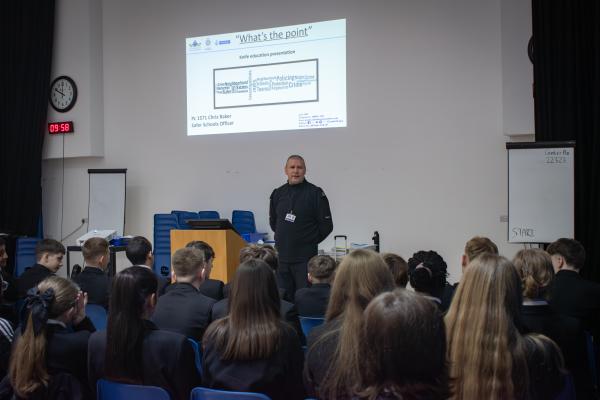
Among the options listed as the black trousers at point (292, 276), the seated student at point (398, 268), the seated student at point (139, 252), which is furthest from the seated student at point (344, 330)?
the black trousers at point (292, 276)

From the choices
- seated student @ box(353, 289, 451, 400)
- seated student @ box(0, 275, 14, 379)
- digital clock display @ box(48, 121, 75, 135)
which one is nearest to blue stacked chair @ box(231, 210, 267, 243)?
digital clock display @ box(48, 121, 75, 135)

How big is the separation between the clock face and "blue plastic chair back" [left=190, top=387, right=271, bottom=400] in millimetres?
6668

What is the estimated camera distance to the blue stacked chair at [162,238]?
667cm

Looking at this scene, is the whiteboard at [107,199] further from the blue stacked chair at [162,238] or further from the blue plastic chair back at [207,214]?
the blue plastic chair back at [207,214]

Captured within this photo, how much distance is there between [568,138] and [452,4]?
2000mm

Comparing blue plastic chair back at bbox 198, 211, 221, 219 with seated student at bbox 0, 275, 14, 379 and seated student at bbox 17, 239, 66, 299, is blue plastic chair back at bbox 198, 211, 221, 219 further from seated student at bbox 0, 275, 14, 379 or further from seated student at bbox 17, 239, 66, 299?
seated student at bbox 0, 275, 14, 379

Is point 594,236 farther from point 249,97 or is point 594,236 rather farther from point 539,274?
point 249,97

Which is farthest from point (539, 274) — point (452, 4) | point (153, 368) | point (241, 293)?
point (452, 4)

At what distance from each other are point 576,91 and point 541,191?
973mm

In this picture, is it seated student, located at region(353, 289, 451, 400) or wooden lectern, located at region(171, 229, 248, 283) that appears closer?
seated student, located at region(353, 289, 451, 400)

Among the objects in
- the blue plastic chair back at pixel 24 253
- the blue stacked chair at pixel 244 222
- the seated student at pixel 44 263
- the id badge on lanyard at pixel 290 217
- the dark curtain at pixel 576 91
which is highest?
the dark curtain at pixel 576 91

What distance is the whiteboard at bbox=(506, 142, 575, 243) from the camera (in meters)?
4.92

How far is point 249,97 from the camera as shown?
679 centimetres

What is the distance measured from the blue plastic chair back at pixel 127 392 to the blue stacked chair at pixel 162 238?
473 centimetres
